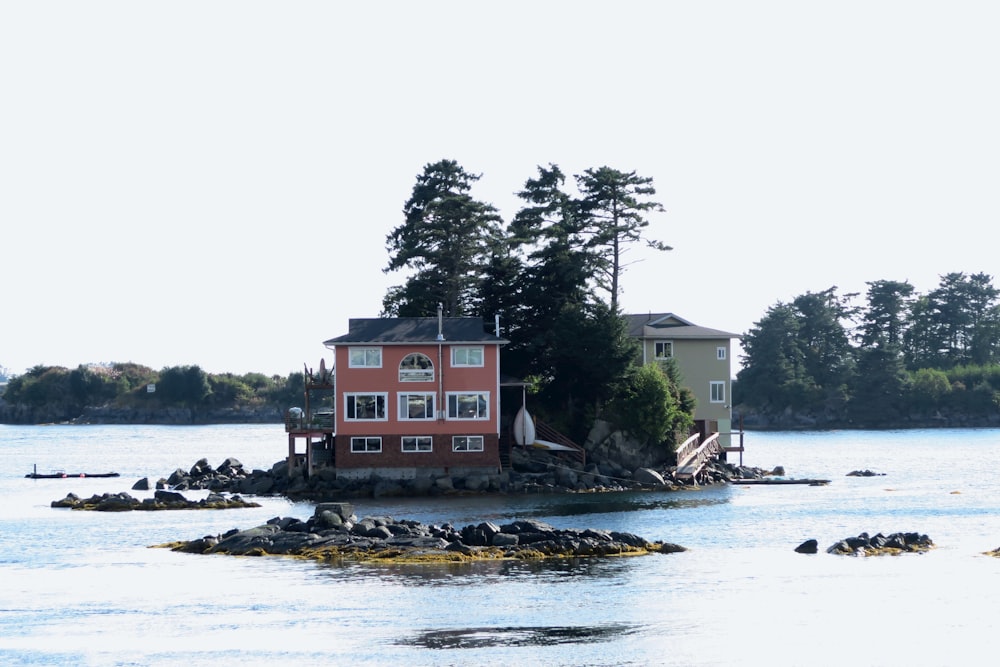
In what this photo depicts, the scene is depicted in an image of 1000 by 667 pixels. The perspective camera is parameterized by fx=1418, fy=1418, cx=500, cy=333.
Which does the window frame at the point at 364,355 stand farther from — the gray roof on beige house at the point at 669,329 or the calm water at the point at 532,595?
the gray roof on beige house at the point at 669,329

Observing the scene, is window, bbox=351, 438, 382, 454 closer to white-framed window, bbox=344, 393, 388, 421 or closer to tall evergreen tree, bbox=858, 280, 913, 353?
white-framed window, bbox=344, 393, 388, 421

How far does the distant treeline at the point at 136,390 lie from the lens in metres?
172

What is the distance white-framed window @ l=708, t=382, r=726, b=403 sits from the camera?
75.6 metres

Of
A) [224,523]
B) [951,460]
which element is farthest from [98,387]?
[224,523]

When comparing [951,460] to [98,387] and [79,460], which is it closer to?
[79,460]

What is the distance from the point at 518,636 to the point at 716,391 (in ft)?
153

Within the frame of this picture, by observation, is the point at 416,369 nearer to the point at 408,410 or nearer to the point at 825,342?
the point at 408,410

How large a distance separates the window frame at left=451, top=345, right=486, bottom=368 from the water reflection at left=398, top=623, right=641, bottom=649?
3139cm

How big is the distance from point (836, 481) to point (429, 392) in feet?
75.9

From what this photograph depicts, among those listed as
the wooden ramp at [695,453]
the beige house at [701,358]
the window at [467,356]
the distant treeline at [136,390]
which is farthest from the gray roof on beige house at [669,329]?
the distant treeline at [136,390]

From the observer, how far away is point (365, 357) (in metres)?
62.3

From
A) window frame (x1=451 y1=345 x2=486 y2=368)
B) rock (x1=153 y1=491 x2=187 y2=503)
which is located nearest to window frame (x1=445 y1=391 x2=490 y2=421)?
window frame (x1=451 y1=345 x2=486 y2=368)

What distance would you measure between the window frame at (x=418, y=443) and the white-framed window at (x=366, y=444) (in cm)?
102

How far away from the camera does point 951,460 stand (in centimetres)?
9194
